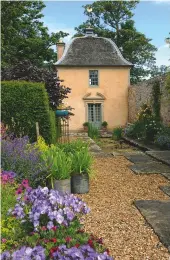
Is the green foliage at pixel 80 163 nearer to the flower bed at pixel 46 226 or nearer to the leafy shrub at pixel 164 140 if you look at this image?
the flower bed at pixel 46 226

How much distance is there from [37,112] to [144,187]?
15.0 ft

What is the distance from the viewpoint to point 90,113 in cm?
2486

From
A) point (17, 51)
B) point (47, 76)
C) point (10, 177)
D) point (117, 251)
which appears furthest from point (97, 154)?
point (17, 51)

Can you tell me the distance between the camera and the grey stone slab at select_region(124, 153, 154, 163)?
Answer: 908 cm

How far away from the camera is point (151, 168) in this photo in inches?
309

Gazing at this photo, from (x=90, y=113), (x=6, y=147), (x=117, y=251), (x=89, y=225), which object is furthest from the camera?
(x=90, y=113)

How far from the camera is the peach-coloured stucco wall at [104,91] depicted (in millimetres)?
24469

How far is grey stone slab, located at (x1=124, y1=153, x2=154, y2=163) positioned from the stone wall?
4.79 metres

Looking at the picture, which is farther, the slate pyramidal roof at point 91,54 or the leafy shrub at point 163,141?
the slate pyramidal roof at point 91,54

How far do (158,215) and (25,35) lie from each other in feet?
95.5

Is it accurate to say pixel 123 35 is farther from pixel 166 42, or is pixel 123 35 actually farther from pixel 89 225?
pixel 89 225

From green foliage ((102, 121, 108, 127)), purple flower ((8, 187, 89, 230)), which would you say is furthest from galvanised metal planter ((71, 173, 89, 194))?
green foliage ((102, 121, 108, 127))

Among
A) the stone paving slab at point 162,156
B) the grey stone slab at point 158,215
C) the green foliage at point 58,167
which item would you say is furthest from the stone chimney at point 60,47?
the grey stone slab at point 158,215

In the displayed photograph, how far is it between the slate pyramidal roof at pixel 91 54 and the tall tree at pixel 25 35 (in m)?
5.23
